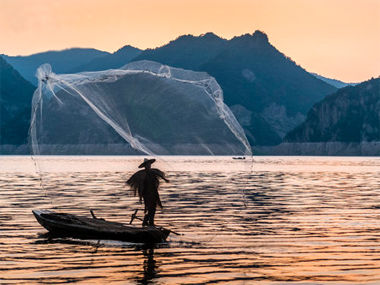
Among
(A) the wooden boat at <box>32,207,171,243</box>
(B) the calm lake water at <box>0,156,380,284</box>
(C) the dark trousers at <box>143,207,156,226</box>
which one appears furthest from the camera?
(C) the dark trousers at <box>143,207,156,226</box>

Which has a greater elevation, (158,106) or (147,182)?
(158,106)

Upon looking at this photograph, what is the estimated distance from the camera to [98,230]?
1122 inches

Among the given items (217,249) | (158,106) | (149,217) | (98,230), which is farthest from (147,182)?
(217,249)

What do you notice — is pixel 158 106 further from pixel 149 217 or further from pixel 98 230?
pixel 98 230

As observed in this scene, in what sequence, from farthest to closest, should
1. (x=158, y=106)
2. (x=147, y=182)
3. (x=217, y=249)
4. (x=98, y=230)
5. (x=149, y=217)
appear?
(x=149, y=217)
(x=98, y=230)
(x=147, y=182)
(x=217, y=249)
(x=158, y=106)

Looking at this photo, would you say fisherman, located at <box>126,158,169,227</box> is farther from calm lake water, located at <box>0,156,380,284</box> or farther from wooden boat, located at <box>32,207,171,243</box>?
wooden boat, located at <box>32,207,171,243</box>

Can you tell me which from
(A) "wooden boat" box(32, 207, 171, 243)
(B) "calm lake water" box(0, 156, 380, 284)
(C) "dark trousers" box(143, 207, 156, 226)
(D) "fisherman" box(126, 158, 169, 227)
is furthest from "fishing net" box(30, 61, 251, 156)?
(A) "wooden boat" box(32, 207, 171, 243)

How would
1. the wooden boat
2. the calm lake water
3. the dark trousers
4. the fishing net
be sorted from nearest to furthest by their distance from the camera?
the calm lake water → the fishing net → the wooden boat → the dark trousers

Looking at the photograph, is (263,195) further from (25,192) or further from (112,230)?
(112,230)

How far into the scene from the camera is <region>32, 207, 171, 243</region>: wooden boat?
2770cm

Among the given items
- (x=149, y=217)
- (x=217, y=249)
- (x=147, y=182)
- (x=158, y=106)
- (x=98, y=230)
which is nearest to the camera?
(x=158, y=106)

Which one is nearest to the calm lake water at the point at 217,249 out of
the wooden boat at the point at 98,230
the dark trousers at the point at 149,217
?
the wooden boat at the point at 98,230

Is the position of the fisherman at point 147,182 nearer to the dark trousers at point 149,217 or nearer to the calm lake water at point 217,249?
the dark trousers at point 149,217

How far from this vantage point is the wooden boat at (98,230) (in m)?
27.7
